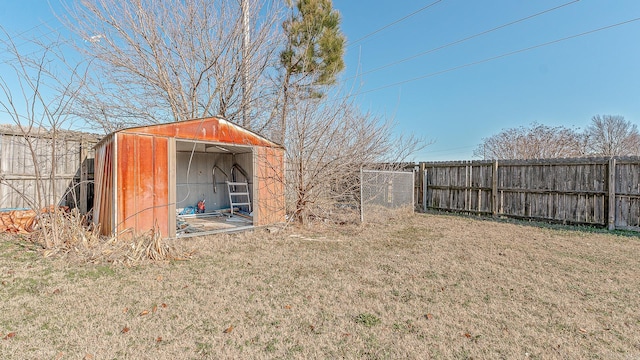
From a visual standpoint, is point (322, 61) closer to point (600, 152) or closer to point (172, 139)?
point (172, 139)

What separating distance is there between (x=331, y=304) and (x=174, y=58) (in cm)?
818

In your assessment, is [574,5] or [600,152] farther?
[600,152]

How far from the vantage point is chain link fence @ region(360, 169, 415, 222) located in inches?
286

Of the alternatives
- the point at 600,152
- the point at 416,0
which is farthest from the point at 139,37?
the point at 600,152

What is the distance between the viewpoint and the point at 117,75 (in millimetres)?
7953

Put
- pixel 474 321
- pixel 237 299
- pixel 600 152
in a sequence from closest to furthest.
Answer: pixel 474 321 < pixel 237 299 < pixel 600 152

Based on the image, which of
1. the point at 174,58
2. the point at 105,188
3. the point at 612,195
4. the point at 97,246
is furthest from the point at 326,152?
the point at 612,195

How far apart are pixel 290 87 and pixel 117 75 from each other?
4.72 metres

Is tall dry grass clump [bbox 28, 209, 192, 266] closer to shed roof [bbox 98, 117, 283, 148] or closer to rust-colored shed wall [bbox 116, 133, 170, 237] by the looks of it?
rust-colored shed wall [bbox 116, 133, 170, 237]

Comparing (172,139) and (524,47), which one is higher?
(524,47)

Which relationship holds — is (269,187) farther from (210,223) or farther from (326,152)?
(210,223)

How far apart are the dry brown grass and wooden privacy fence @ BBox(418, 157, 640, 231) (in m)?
2.10

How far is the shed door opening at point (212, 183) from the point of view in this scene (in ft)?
28.7

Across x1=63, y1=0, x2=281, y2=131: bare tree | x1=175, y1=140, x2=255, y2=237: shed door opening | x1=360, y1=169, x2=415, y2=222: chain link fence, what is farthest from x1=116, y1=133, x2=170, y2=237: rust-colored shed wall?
x1=360, y1=169, x2=415, y2=222: chain link fence
